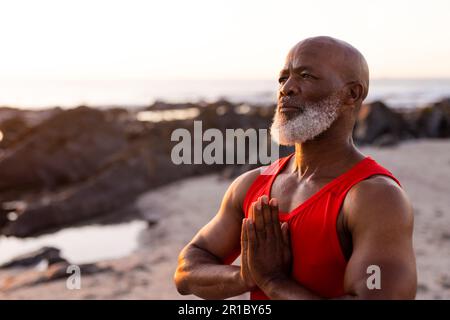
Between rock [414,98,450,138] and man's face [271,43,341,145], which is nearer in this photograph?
man's face [271,43,341,145]

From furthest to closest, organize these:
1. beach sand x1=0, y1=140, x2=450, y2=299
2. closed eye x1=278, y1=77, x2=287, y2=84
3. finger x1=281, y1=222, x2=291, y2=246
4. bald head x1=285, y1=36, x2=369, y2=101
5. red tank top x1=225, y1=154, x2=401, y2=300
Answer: beach sand x1=0, y1=140, x2=450, y2=299, closed eye x1=278, y1=77, x2=287, y2=84, bald head x1=285, y1=36, x2=369, y2=101, finger x1=281, y1=222, x2=291, y2=246, red tank top x1=225, y1=154, x2=401, y2=300

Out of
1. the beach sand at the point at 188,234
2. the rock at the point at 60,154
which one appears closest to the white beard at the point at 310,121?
the beach sand at the point at 188,234

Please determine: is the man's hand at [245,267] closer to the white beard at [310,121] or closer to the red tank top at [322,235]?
the red tank top at [322,235]

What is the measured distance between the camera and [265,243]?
7.65ft

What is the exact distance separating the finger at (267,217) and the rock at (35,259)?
6.96 meters

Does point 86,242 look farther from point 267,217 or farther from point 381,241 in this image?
point 381,241

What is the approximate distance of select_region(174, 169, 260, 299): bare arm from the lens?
2.75 metres

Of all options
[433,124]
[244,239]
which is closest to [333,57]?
[244,239]

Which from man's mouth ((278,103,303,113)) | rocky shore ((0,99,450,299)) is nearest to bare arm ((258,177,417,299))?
man's mouth ((278,103,303,113))

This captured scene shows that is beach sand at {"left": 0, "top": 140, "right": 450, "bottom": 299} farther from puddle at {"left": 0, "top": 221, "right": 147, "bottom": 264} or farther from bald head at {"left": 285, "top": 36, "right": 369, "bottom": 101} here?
bald head at {"left": 285, "top": 36, "right": 369, "bottom": 101}

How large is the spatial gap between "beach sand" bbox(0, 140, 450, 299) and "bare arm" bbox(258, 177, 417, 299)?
4663 millimetres

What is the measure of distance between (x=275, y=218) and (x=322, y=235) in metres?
0.23
